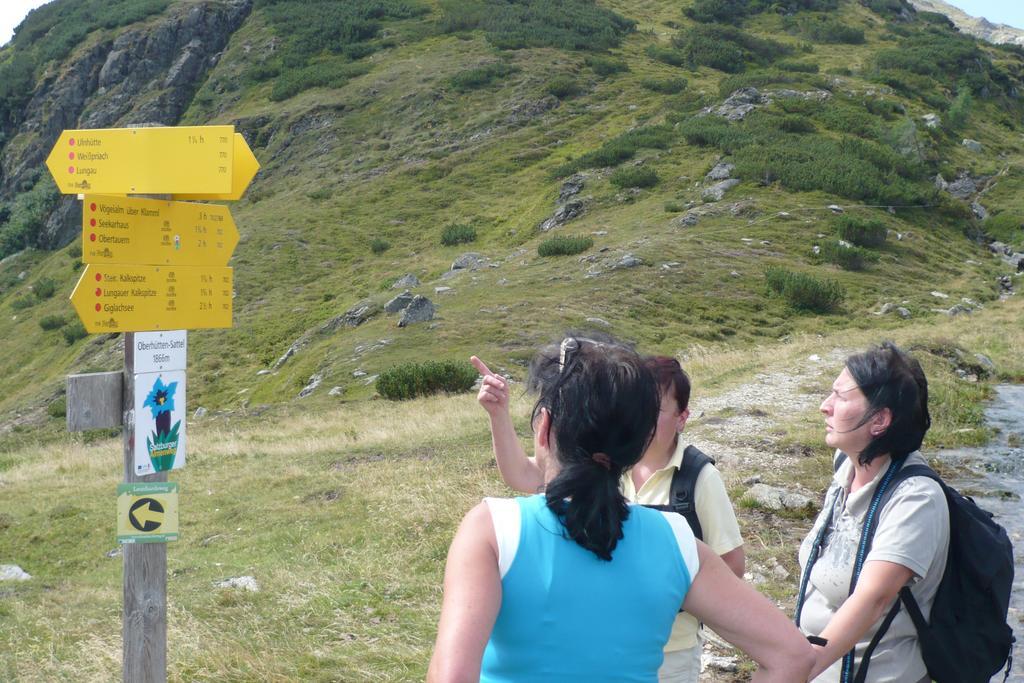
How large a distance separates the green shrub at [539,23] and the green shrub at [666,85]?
909 centimetres

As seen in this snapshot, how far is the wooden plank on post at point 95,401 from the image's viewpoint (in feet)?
11.5

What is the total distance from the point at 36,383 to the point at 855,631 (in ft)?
124

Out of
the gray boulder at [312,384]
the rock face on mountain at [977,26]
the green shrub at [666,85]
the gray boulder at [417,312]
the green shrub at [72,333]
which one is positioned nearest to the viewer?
the gray boulder at [312,384]

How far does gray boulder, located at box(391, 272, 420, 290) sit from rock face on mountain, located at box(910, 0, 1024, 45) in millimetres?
158979

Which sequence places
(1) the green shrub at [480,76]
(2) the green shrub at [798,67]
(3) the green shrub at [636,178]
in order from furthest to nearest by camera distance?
(1) the green shrub at [480,76]
(2) the green shrub at [798,67]
(3) the green shrub at [636,178]

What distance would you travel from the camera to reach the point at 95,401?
11.6 feet

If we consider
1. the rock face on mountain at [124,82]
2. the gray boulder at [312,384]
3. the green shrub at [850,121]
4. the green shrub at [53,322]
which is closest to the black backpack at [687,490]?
the gray boulder at [312,384]

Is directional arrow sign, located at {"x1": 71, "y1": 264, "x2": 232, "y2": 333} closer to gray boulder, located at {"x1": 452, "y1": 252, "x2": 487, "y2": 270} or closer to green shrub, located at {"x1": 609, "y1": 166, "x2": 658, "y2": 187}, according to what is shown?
gray boulder, located at {"x1": 452, "y1": 252, "x2": 487, "y2": 270}

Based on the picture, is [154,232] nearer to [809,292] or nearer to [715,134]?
[809,292]

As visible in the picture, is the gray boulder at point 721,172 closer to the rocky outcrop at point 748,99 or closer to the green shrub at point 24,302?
the rocky outcrop at point 748,99

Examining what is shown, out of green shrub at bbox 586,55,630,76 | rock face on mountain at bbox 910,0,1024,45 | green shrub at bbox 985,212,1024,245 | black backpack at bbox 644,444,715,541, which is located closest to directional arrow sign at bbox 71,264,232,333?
black backpack at bbox 644,444,715,541

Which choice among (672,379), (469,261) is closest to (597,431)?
(672,379)

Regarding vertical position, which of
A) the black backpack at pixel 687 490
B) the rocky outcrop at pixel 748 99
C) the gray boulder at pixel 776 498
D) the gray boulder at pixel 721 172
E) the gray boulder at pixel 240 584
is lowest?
the gray boulder at pixel 721 172

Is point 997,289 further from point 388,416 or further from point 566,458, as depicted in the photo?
point 566,458
